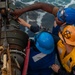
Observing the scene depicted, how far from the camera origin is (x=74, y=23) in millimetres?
3500

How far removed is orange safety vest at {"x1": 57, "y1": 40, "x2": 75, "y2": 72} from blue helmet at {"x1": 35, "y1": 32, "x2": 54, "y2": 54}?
6.0 inches

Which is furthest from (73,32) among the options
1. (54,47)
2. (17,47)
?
(17,47)

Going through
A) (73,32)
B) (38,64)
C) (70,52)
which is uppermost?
(73,32)

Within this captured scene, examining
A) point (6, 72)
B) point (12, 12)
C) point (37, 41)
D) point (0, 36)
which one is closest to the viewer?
point (6, 72)

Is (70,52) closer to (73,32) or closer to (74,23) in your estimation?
(73,32)

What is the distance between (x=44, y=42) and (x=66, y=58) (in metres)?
0.32

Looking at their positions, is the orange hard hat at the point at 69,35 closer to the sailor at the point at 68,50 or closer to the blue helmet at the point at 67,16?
the sailor at the point at 68,50

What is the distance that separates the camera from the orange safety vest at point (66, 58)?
314 centimetres

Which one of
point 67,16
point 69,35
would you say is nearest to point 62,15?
point 67,16

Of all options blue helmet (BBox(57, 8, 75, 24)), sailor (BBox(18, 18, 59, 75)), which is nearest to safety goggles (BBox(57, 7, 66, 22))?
blue helmet (BBox(57, 8, 75, 24))

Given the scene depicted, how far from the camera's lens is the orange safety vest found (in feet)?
10.3

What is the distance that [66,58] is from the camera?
329 cm

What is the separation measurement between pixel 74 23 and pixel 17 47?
868 mm

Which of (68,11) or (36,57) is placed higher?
(68,11)
